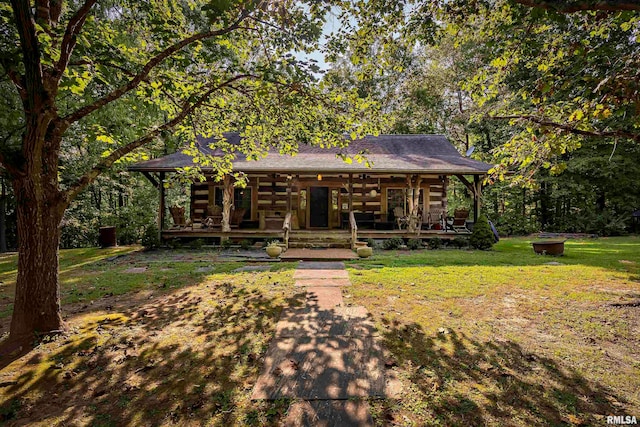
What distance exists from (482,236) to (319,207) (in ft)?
25.2

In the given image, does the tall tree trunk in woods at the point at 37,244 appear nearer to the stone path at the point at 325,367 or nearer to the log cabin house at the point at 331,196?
the stone path at the point at 325,367

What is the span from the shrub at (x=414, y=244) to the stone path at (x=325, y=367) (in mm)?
8630

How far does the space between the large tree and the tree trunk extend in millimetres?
11

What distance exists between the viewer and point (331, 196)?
1619cm

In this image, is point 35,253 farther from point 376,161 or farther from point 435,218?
point 435,218

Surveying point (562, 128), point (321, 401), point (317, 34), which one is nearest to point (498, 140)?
point (562, 128)

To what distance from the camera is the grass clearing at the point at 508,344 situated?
8.23 feet

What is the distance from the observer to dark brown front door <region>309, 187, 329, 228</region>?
16156mm

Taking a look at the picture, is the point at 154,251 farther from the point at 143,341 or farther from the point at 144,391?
the point at 144,391

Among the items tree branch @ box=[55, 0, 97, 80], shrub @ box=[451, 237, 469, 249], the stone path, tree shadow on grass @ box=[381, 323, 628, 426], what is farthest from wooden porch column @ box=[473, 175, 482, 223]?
tree branch @ box=[55, 0, 97, 80]

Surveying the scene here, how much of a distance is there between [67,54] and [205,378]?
3985 mm

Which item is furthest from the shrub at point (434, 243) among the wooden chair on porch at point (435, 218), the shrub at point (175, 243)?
the shrub at point (175, 243)

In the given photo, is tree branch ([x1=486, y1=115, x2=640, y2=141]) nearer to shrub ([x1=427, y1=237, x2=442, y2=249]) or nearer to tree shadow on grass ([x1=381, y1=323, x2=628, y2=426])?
tree shadow on grass ([x1=381, y1=323, x2=628, y2=426])

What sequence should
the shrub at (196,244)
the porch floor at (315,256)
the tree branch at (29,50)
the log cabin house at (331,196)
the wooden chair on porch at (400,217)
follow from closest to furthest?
the tree branch at (29,50) < the porch floor at (315,256) < the shrub at (196,244) < the log cabin house at (331,196) < the wooden chair on porch at (400,217)
